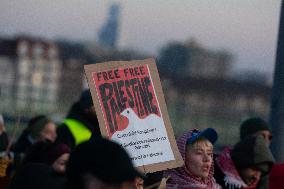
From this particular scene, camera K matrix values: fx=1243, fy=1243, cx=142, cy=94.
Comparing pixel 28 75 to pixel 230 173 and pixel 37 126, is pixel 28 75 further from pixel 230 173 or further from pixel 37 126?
pixel 230 173

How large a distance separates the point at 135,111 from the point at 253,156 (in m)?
1.63

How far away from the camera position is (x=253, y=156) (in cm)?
777

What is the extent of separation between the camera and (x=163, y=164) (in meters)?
6.40

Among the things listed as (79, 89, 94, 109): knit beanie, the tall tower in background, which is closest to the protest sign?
(79, 89, 94, 109): knit beanie

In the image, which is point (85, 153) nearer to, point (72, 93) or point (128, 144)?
point (128, 144)

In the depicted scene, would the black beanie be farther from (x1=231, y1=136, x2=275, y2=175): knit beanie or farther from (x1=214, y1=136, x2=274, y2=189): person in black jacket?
(x1=231, y1=136, x2=275, y2=175): knit beanie

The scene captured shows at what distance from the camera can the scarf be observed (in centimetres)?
755

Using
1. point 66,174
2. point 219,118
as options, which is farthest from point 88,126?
point 66,174

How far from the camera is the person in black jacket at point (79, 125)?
8641mm

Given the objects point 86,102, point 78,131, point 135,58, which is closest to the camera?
point 78,131

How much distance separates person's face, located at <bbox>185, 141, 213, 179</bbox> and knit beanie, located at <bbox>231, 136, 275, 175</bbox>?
3.44ft

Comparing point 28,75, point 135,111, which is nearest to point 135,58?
point 28,75

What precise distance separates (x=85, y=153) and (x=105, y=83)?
91.9 inches

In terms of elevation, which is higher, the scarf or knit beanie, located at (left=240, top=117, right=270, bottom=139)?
knit beanie, located at (left=240, top=117, right=270, bottom=139)
